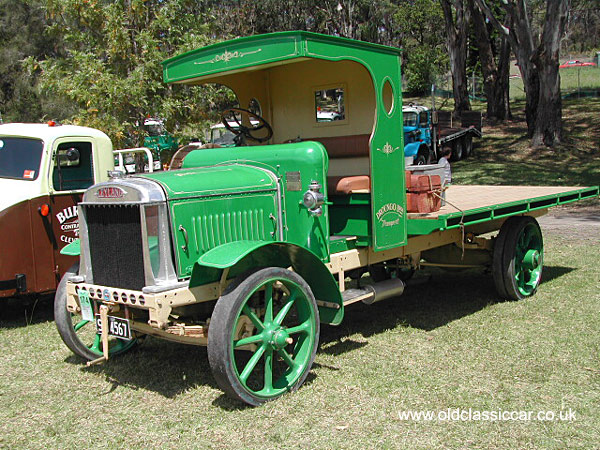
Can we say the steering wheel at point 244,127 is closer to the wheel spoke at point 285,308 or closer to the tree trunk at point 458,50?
the wheel spoke at point 285,308

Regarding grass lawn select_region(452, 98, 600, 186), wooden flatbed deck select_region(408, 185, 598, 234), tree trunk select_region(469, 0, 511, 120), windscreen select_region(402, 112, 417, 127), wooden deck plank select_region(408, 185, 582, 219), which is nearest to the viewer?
wooden flatbed deck select_region(408, 185, 598, 234)

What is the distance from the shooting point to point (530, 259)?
7348 millimetres

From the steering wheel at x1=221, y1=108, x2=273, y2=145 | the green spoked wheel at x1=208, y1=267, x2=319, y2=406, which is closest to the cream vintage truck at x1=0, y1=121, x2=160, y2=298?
the steering wheel at x1=221, y1=108, x2=273, y2=145

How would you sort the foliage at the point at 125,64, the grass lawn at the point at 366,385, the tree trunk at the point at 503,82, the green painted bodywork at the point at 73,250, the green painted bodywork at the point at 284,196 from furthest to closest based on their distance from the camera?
the tree trunk at the point at 503,82
the foliage at the point at 125,64
the green painted bodywork at the point at 73,250
the green painted bodywork at the point at 284,196
the grass lawn at the point at 366,385

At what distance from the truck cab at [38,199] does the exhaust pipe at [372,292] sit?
10.8 ft

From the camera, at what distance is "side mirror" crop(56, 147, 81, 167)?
732cm

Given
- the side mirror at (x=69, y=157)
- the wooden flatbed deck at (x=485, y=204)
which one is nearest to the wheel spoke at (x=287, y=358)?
the wooden flatbed deck at (x=485, y=204)

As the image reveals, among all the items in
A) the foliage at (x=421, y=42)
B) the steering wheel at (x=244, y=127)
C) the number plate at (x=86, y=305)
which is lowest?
the number plate at (x=86, y=305)

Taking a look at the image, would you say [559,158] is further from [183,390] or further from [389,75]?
[183,390]

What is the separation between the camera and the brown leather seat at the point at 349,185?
5785mm

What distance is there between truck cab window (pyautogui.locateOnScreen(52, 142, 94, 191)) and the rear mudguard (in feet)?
10.9

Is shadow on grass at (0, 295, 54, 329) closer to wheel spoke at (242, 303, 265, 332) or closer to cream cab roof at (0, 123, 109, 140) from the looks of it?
cream cab roof at (0, 123, 109, 140)

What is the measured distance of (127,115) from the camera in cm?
1207

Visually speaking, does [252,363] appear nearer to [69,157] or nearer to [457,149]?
[69,157]
